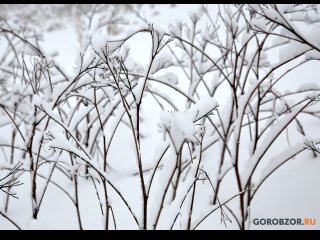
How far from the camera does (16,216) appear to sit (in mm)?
1161

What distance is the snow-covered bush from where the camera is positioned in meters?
0.65

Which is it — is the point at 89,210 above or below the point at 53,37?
below

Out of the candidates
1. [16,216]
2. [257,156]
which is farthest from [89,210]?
[257,156]

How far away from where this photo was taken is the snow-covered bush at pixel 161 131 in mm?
653

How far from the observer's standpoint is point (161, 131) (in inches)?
53.6
